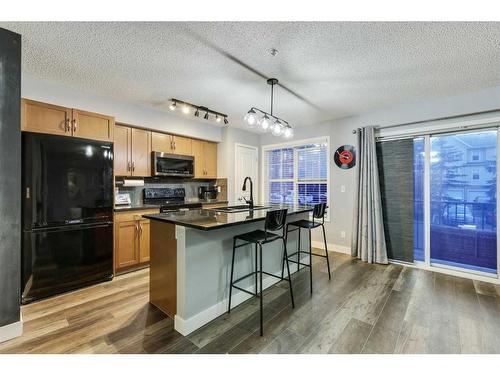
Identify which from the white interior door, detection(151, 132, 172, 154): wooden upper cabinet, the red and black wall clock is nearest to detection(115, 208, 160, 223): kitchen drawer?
detection(151, 132, 172, 154): wooden upper cabinet

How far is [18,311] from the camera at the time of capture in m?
1.87

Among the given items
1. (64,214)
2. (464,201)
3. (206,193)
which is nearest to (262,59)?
(64,214)

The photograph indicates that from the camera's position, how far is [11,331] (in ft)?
5.99

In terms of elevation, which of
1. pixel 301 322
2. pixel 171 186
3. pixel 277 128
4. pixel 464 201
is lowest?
pixel 301 322

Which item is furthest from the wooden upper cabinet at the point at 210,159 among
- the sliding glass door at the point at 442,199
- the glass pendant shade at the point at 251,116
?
the sliding glass door at the point at 442,199

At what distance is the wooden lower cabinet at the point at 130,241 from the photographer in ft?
10.3

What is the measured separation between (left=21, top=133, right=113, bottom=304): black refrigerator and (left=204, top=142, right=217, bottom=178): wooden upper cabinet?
6.27 ft

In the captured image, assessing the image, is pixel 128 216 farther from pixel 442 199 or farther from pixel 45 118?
pixel 442 199

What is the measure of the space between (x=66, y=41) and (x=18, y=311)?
225 cm

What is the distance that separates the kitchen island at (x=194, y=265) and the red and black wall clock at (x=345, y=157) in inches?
98.2

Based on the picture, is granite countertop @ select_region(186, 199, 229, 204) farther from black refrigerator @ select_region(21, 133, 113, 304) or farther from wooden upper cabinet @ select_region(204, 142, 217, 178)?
black refrigerator @ select_region(21, 133, 113, 304)

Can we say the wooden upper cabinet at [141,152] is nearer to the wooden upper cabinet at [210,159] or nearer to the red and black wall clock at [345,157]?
the wooden upper cabinet at [210,159]

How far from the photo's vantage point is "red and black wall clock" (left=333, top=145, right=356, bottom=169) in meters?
4.02

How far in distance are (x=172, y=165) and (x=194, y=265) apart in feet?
8.20
